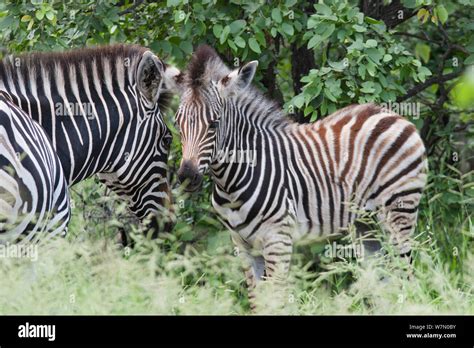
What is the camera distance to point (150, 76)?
712 centimetres

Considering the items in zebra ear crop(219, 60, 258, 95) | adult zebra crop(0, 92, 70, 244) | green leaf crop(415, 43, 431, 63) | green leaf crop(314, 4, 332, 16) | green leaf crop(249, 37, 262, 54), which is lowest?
adult zebra crop(0, 92, 70, 244)

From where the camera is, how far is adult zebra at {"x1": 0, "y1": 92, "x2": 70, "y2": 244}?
5.61m

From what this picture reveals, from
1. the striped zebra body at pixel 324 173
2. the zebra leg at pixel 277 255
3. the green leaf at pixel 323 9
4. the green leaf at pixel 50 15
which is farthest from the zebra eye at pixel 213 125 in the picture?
the green leaf at pixel 50 15

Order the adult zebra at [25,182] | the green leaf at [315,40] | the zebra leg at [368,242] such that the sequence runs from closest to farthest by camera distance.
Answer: the adult zebra at [25,182] < the green leaf at [315,40] < the zebra leg at [368,242]

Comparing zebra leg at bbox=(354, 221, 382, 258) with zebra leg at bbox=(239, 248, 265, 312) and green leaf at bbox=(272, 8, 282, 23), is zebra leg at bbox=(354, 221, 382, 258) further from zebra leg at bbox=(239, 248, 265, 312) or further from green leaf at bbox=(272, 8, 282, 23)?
green leaf at bbox=(272, 8, 282, 23)

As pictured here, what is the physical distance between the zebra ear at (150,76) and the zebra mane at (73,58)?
9cm

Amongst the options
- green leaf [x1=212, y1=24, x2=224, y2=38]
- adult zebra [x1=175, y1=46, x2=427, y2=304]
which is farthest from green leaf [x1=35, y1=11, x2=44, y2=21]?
green leaf [x1=212, y1=24, x2=224, y2=38]

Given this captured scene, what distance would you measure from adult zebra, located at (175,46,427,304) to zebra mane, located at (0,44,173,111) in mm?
388

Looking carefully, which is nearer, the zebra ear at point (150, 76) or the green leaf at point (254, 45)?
the zebra ear at point (150, 76)

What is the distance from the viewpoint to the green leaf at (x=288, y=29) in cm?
748

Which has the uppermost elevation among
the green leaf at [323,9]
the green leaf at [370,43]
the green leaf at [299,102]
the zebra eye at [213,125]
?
the green leaf at [323,9]

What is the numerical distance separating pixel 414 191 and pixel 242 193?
158cm

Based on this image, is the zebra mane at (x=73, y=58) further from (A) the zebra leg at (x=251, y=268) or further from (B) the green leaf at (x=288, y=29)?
(A) the zebra leg at (x=251, y=268)

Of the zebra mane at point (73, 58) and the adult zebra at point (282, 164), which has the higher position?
the zebra mane at point (73, 58)
